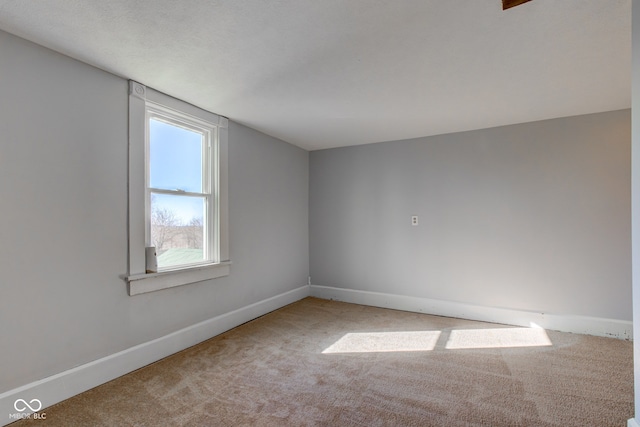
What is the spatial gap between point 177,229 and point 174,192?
1.17 feet

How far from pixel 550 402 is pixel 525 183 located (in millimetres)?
2321

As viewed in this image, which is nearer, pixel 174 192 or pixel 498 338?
pixel 174 192

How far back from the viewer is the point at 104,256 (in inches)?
91.2

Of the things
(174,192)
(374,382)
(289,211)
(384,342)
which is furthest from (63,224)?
(384,342)

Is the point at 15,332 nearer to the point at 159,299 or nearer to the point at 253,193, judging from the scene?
the point at 159,299

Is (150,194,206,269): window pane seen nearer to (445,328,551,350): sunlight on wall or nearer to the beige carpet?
the beige carpet

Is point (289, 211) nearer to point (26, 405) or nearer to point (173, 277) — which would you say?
point (173, 277)

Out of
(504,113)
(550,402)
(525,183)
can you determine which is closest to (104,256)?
(550,402)

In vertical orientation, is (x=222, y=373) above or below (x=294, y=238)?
below

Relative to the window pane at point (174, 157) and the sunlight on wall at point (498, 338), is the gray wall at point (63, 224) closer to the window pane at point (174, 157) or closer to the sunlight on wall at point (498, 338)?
the window pane at point (174, 157)

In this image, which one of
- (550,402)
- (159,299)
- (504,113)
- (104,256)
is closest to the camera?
(550,402)

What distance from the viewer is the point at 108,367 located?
2291 mm

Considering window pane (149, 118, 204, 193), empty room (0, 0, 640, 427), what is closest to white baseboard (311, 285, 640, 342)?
empty room (0, 0, 640, 427)

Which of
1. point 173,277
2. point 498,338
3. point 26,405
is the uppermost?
point 173,277
